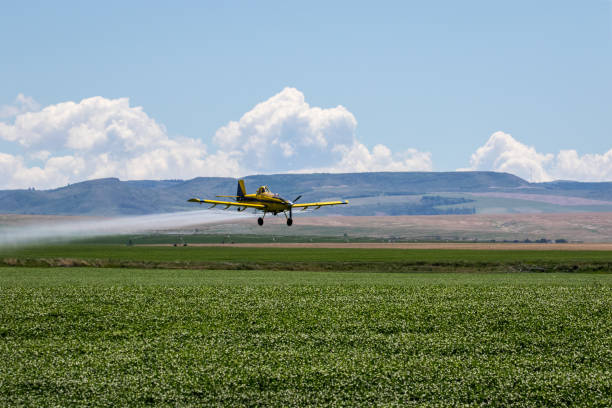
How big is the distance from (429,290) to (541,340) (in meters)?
12.3

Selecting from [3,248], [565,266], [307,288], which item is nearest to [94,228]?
[3,248]

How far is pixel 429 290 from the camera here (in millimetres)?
38531

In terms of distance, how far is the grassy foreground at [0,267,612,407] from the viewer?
21.2 metres

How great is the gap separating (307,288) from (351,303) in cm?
651

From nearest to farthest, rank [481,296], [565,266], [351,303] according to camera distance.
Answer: [351,303]
[481,296]
[565,266]

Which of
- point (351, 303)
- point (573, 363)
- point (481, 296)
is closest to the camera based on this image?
point (573, 363)

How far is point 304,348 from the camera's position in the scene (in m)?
25.3

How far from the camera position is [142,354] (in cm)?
2472

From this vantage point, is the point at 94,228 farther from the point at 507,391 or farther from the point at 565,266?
the point at 507,391

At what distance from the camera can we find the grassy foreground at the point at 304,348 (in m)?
21.2

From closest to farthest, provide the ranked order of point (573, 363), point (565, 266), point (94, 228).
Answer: point (573, 363), point (565, 266), point (94, 228)

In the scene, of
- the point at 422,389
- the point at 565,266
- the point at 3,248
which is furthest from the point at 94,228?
the point at 422,389

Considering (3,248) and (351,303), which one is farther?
(3,248)

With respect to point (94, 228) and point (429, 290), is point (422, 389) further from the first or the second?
point (94, 228)
